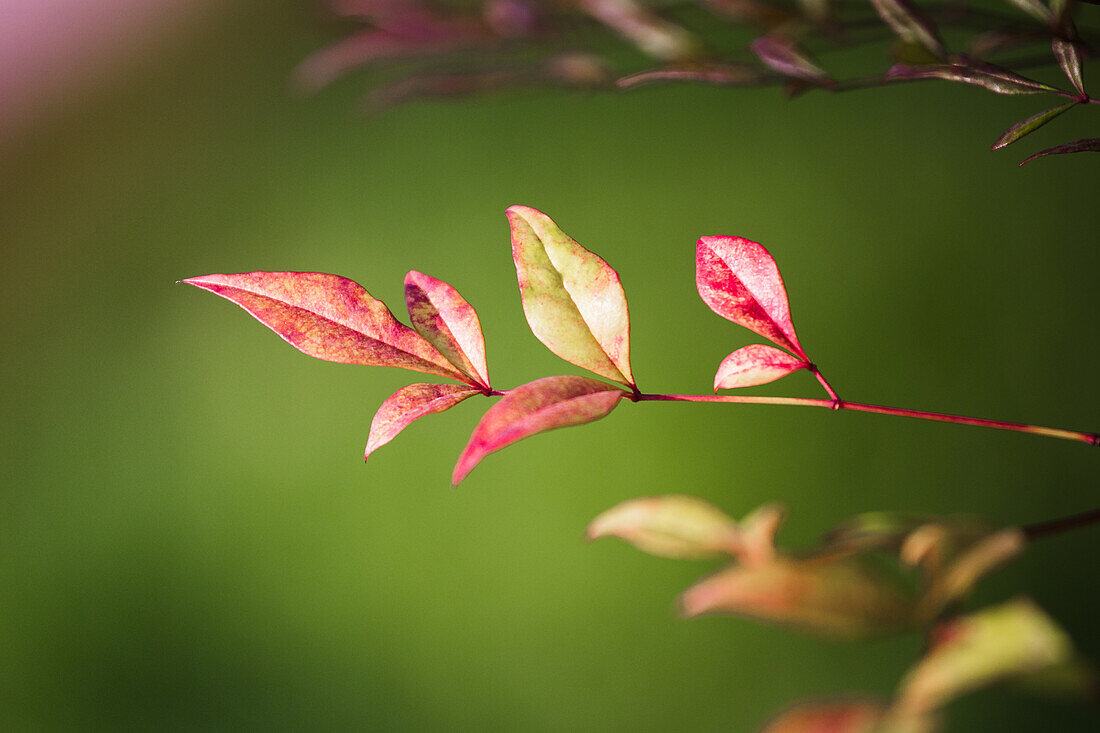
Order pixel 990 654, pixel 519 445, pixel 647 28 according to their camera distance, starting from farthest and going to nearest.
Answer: pixel 519 445 < pixel 647 28 < pixel 990 654

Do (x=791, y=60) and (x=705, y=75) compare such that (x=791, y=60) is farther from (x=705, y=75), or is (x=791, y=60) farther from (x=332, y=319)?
(x=332, y=319)

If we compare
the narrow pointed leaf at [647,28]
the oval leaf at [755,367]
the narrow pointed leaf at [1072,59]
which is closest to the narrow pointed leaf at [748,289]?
the oval leaf at [755,367]

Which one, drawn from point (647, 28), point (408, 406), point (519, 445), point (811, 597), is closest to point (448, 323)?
point (408, 406)

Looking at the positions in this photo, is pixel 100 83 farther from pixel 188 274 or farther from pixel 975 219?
pixel 975 219

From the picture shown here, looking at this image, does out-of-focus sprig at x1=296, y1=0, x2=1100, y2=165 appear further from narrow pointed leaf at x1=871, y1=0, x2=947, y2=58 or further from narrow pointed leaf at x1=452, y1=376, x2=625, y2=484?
narrow pointed leaf at x1=452, y1=376, x2=625, y2=484

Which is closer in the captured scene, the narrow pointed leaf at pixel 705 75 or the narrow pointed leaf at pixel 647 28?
the narrow pointed leaf at pixel 705 75

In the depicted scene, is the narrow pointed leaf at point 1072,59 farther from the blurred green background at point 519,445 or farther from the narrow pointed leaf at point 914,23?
the blurred green background at point 519,445
